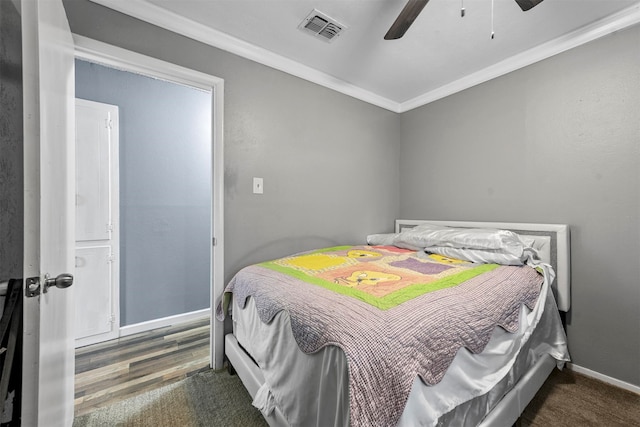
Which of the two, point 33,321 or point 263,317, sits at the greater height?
point 33,321

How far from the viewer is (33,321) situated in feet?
2.52

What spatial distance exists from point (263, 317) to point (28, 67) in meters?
1.19

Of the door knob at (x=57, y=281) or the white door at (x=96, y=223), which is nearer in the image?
the door knob at (x=57, y=281)

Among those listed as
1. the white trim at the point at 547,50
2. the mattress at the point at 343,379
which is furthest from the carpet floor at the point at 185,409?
the white trim at the point at 547,50

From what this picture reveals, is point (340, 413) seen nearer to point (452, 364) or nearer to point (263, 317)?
point (452, 364)

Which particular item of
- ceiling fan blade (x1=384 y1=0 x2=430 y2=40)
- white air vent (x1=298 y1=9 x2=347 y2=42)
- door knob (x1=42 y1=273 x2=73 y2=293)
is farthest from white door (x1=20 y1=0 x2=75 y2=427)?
ceiling fan blade (x1=384 y1=0 x2=430 y2=40)

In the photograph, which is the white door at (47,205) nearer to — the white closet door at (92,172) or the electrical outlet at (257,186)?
the electrical outlet at (257,186)

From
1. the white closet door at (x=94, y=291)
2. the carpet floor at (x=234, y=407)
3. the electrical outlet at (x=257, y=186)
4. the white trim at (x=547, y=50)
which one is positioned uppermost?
→ the white trim at (x=547, y=50)

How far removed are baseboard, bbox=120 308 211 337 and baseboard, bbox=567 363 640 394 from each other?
3199mm

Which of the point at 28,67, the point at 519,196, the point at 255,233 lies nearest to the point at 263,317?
the point at 255,233

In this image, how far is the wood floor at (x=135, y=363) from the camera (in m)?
1.66

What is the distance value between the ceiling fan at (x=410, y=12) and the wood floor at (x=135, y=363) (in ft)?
8.22

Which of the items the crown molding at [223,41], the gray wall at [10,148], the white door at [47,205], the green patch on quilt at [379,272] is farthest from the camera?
the crown molding at [223,41]

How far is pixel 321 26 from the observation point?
1.81 m
